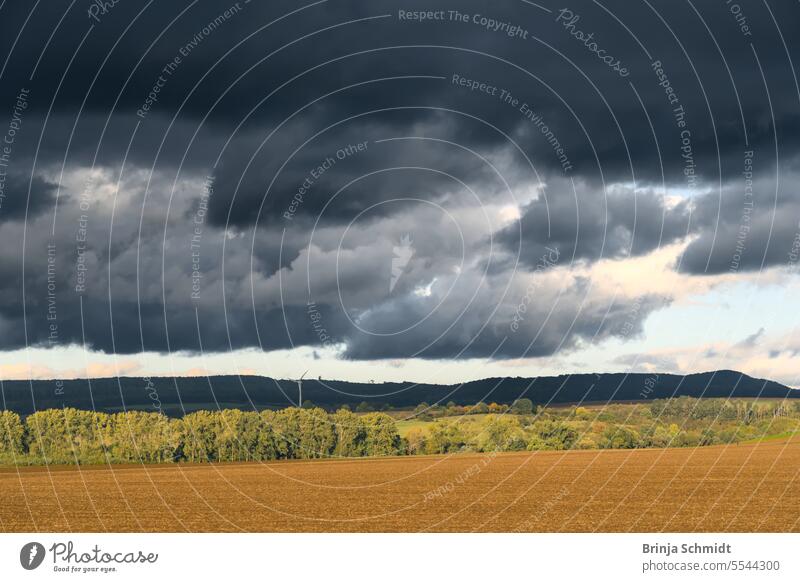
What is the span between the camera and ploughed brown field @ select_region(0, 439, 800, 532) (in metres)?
72.0

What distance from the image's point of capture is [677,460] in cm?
17612

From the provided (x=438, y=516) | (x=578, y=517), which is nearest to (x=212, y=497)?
(x=438, y=516)

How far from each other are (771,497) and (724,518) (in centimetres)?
2411

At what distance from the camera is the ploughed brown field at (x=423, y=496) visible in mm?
72000

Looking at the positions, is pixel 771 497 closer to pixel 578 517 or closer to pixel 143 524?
pixel 578 517
